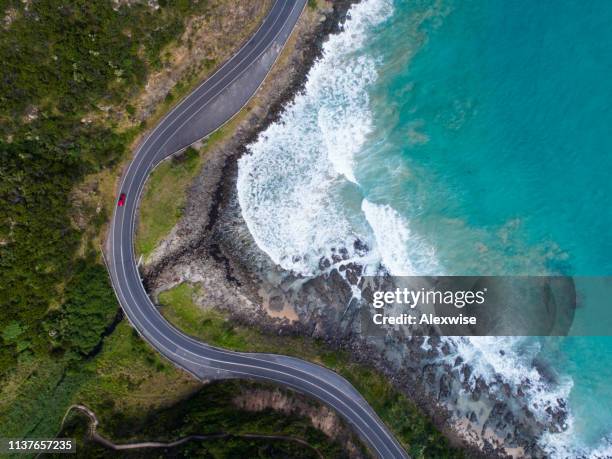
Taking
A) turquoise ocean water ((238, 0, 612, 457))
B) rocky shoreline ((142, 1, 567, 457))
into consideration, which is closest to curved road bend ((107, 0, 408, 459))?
rocky shoreline ((142, 1, 567, 457))

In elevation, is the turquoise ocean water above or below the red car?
above

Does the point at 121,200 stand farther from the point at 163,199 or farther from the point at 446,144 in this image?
the point at 446,144

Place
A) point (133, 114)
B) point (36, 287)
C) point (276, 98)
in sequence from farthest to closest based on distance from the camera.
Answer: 1. point (276, 98)
2. point (133, 114)
3. point (36, 287)

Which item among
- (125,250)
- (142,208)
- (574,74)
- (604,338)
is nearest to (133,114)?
(142,208)

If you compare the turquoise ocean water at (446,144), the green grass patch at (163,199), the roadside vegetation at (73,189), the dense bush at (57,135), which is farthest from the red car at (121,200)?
the turquoise ocean water at (446,144)

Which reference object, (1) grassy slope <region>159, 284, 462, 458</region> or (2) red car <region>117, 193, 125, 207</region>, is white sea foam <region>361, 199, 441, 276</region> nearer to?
(1) grassy slope <region>159, 284, 462, 458</region>

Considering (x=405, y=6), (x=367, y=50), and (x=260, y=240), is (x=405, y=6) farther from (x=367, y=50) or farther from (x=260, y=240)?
(x=260, y=240)

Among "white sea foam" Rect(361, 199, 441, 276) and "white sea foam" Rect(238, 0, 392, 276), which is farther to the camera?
"white sea foam" Rect(361, 199, 441, 276)
